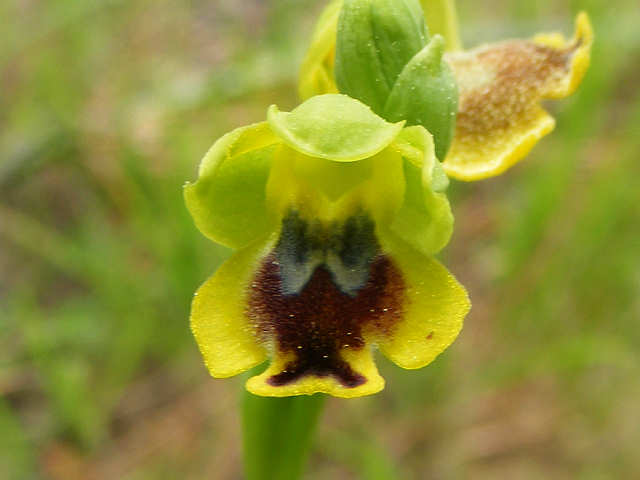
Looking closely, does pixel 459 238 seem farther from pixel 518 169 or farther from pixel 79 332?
→ pixel 79 332

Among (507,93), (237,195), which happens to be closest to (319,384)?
(237,195)

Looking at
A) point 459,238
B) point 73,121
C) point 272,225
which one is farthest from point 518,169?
point 272,225

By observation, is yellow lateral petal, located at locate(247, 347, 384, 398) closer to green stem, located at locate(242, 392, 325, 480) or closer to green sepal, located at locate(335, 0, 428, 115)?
green stem, located at locate(242, 392, 325, 480)

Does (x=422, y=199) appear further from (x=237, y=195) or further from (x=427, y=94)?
(x=237, y=195)

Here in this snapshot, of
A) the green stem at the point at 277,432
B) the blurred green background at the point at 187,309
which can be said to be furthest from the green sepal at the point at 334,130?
the blurred green background at the point at 187,309

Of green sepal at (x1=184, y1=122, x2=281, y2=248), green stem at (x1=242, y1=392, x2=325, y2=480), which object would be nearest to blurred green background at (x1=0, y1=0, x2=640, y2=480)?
green stem at (x1=242, y1=392, x2=325, y2=480)
